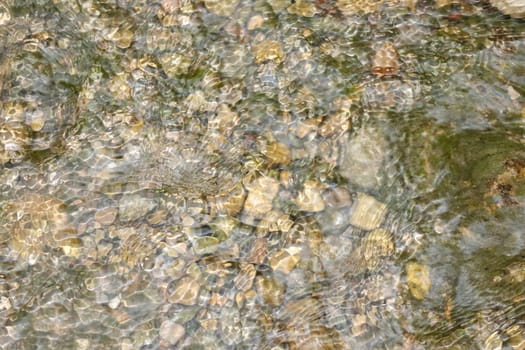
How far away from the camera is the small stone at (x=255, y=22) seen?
202 inches

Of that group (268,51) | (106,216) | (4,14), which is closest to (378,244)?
(268,51)

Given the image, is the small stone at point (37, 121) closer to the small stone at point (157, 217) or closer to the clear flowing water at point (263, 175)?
the clear flowing water at point (263, 175)

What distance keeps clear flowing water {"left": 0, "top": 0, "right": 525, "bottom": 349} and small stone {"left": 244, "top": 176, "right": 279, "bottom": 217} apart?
13mm

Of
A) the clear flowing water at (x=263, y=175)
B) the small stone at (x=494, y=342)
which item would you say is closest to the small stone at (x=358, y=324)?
the clear flowing water at (x=263, y=175)

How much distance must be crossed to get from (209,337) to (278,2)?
11.1 feet

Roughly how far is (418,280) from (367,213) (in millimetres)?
690

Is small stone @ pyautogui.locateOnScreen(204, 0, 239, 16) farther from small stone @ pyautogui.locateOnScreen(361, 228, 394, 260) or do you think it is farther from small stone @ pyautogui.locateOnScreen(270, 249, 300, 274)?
small stone @ pyautogui.locateOnScreen(361, 228, 394, 260)

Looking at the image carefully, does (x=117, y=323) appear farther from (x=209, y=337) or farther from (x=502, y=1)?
(x=502, y=1)

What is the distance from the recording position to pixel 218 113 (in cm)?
487

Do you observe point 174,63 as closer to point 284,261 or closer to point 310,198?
point 310,198

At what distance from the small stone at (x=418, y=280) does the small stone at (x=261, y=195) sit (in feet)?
4.27

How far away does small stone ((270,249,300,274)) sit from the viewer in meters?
4.27

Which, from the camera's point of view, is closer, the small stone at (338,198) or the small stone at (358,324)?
the small stone at (358,324)

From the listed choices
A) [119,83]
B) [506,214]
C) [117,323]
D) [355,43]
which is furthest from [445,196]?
[119,83]
